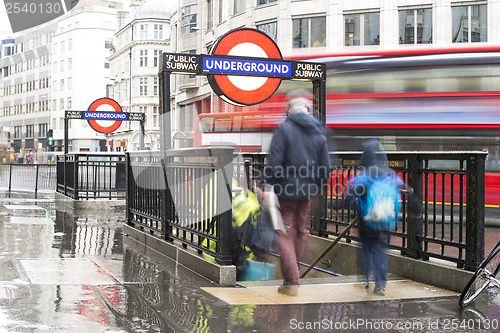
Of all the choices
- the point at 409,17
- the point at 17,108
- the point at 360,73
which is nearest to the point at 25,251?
the point at 360,73

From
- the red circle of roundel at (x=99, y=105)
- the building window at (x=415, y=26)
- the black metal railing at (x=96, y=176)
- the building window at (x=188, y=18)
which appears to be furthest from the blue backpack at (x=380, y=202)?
the building window at (x=188, y=18)

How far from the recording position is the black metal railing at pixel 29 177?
75.2ft

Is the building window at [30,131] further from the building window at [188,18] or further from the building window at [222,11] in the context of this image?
the building window at [222,11]

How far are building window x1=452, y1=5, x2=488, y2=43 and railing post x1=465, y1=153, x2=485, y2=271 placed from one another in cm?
2971

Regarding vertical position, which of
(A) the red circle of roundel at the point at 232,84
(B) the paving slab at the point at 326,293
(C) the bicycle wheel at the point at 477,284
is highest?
(A) the red circle of roundel at the point at 232,84

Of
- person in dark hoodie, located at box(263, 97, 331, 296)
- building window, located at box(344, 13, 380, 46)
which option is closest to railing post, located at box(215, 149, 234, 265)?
person in dark hoodie, located at box(263, 97, 331, 296)

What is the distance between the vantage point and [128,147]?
76750 millimetres

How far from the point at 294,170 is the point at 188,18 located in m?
45.2

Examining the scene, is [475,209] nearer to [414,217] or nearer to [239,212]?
[414,217]

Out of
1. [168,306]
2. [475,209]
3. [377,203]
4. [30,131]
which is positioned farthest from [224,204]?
[30,131]

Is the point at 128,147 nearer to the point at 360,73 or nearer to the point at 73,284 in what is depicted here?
the point at 360,73

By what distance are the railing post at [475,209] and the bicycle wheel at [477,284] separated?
0.58 meters

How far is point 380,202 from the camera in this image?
18.5 ft

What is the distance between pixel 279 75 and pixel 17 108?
362ft
